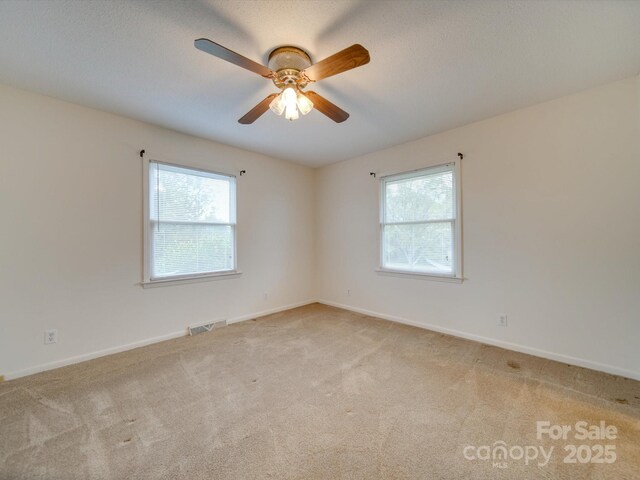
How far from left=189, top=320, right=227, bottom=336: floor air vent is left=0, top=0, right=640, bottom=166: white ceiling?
253 centimetres

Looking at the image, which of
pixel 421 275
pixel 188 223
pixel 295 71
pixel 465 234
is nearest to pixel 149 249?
pixel 188 223

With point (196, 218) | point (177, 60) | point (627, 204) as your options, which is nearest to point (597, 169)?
point (627, 204)

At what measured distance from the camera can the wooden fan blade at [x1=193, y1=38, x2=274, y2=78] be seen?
1.37 meters

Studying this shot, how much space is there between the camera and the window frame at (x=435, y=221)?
125 inches

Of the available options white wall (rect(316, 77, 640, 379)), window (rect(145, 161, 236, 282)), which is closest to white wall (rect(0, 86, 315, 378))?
window (rect(145, 161, 236, 282))

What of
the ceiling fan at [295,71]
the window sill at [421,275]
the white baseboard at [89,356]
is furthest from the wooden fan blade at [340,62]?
the white baseboard at [89,356]

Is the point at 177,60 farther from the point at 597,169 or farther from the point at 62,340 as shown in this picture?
the point at 597,169

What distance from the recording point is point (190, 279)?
3.36 meters

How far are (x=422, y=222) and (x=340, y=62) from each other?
8.04ft

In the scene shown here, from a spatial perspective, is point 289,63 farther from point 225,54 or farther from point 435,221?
point 435,221

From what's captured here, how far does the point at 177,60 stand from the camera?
76.5 inches

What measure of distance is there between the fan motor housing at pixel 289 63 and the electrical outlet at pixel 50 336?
3057 mm

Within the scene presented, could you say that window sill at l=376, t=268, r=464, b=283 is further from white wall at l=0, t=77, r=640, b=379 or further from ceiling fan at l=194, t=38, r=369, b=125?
ceiling fan at l=194, t=38, r=369, b=125

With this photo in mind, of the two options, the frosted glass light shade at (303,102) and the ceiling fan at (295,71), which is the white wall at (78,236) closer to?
the ceiling fan at (295,71)
